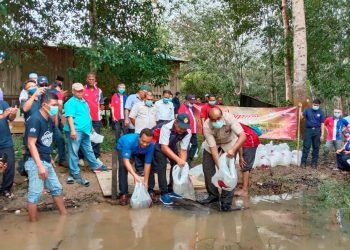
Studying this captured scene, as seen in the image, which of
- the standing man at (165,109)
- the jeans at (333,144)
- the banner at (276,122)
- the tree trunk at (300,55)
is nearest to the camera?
the standing man at (165,109)

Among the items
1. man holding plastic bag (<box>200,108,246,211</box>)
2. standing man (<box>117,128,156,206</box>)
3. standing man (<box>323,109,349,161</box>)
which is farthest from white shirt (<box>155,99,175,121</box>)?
standing man (<box>323,109,349,161</box>)

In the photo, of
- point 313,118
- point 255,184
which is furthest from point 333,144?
point 255,184

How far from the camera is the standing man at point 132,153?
5016 mm

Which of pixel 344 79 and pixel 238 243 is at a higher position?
pixel 344 79

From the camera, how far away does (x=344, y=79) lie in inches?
528

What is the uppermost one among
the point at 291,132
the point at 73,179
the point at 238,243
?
the point at 291,132

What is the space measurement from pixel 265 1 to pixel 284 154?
374 inches

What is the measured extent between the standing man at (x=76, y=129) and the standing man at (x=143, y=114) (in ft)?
3.17

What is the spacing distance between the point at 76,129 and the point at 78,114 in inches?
9.7

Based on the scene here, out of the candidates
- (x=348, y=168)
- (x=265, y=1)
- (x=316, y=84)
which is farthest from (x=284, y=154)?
(x=265, y=1)

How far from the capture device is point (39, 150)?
4.57 meters

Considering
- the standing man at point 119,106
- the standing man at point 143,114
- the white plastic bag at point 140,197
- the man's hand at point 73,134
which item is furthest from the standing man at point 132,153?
the standing man at point 119,106

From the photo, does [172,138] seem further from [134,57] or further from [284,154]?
[134,57]

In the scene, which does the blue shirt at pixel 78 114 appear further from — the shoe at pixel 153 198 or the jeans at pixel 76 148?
the shoe at pixel 153 198
